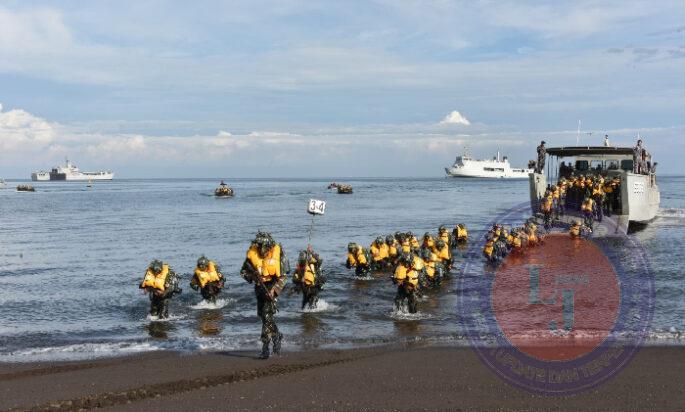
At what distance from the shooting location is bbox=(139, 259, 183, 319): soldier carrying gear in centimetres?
1574

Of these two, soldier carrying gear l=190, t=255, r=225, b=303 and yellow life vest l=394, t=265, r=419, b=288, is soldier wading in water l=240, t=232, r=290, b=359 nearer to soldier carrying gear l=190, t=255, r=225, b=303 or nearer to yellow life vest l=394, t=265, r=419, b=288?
yellow life vest l=394, t=265, r=419, b=288

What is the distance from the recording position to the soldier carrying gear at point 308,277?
1645cm

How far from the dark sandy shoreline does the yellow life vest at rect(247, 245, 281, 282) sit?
157cm

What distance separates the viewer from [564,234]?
35500 millimetres

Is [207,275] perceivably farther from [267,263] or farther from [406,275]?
[267,263]

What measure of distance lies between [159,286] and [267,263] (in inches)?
227

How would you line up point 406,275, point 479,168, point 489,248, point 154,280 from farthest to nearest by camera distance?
point 479,168
point 489,248
point 154,280
point 406,275

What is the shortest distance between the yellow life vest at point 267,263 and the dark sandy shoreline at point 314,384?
1.57 metres

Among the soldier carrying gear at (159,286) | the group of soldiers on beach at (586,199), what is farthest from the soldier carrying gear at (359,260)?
the group of soldiers on beach at (586,199)

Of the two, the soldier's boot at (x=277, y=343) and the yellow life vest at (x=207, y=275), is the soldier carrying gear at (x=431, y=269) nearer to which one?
the yellow life vest at (x=207, y=275)

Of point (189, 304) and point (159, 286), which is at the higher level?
point (159, 286)

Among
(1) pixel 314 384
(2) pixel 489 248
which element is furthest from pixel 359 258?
(1) pixel 314 384

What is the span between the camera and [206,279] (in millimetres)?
17594

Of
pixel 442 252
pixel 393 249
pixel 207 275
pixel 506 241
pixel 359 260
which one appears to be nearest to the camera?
pixel 207 275
